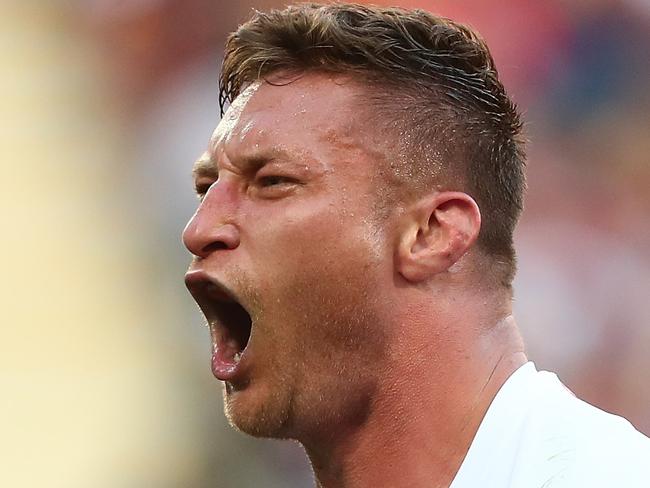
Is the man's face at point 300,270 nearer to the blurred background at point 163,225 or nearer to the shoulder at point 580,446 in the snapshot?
the shoulder at point 580,446

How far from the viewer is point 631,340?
396 centimetres

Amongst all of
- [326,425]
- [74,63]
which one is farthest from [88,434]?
[326,425]

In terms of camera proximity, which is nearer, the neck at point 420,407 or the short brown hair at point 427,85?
the neck at point 420,407

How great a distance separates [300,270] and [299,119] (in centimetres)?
27

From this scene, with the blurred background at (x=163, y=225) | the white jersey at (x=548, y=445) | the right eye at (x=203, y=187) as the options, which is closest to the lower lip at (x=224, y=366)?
the right eye at (x=203, y=187)

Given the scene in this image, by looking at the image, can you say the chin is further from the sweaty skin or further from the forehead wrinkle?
the forehead wrinkle

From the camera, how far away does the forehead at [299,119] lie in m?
1.94

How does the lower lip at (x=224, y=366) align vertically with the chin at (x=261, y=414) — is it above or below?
above

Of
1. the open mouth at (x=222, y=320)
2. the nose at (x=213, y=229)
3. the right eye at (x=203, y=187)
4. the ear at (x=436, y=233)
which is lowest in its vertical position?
the open mouth at (x=222, y=320)

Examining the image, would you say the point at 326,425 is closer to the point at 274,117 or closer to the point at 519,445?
the point at 519,445

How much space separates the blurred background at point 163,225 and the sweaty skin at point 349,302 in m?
1.89

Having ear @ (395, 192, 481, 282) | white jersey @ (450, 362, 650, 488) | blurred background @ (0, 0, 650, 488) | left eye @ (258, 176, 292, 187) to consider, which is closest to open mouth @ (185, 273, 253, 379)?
left eye @ (258, 176, 292, 187)

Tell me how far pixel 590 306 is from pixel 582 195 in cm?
40

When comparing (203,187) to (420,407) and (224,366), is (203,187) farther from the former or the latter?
(420,407)
